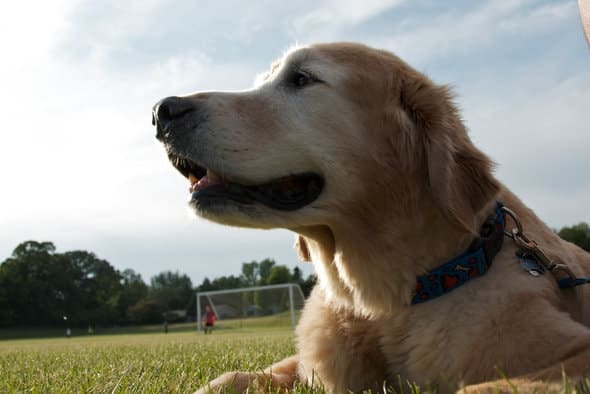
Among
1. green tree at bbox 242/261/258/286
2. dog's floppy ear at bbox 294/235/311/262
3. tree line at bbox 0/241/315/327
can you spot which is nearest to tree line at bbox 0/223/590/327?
tree line at bbox 0/241/315/327

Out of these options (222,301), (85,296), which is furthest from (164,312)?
(222,301)

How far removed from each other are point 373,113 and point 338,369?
4.29 ft

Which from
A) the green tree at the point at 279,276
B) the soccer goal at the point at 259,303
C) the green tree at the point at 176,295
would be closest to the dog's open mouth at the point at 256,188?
the soccer goal at the point at 259,303

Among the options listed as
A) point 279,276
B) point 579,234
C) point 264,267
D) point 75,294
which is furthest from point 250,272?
point 579,234

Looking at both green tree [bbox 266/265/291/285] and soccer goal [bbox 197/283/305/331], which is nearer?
soccer goal [bbox 197/283/305/331]

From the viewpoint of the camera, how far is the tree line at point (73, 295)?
6900 cm

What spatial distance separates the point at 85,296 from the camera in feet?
251

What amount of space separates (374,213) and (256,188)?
60 centimetres

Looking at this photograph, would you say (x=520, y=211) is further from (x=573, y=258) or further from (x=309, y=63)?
(x=309, y=63)

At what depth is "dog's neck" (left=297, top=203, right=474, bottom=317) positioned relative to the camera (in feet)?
8.84

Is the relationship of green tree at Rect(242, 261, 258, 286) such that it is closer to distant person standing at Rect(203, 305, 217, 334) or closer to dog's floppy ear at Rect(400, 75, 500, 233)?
distant person standing at Rect(203, 305, 217, 334)

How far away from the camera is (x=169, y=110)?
271cm

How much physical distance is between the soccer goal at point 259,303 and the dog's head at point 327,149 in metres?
27.9

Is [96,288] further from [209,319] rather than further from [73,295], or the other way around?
[209,319]
